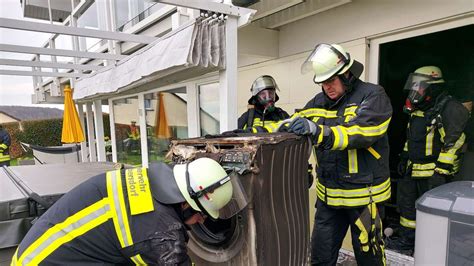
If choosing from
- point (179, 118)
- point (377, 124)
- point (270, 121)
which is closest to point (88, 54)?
point (179, 118)

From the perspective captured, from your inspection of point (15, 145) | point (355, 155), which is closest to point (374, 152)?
point (355, 155)

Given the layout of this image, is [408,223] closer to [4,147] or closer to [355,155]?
[355,155]

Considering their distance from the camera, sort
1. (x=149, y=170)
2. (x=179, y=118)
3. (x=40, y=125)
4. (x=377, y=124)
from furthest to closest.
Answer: (x=40, y=125)
(x=179, y=118)
(x=377, y=124)
(x=149, y=170)

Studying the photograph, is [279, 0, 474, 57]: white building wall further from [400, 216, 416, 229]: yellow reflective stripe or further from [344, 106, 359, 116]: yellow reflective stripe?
[400, 216, 416, 229]: yellow reflective stripe

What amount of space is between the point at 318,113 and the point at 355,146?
18.7 inches

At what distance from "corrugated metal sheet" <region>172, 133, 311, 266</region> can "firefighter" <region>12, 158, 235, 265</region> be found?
0.19 m

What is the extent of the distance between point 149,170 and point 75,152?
863cm

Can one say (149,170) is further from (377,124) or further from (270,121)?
(270,121)

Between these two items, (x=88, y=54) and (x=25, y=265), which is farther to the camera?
(x=88, y=54)

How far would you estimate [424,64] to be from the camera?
457 cm

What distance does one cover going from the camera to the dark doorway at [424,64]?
13.0ft

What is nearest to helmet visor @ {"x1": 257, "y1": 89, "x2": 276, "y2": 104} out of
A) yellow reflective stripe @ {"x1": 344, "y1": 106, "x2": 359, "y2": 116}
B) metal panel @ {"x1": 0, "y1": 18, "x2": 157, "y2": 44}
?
yellow reflective stripe @ {"x1": 344, "y1": 106, "x2": 359, "y2": 116}

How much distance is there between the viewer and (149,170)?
1.62m

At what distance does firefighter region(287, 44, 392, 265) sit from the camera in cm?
201
